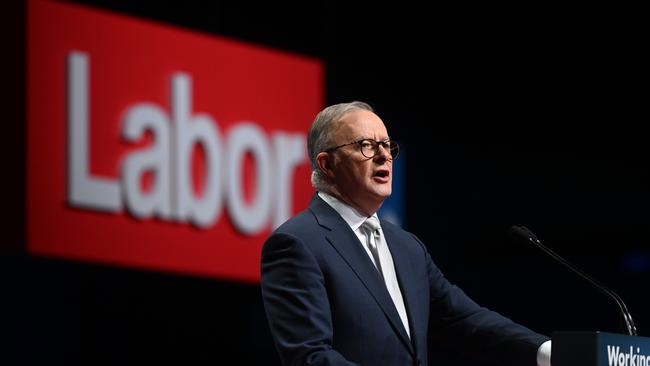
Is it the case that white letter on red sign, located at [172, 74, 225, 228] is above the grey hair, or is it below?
below

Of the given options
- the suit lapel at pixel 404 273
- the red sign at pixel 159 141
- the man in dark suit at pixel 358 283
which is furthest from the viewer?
the red sign at pixel 159 141

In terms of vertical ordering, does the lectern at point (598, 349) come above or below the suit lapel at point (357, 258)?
below

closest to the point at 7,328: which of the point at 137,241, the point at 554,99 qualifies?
the point at 137,241

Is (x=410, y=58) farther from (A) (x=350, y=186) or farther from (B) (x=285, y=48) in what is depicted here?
(A) (x=350, y=186)

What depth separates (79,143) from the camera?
5066 mm

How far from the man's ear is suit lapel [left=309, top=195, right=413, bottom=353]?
74 millimetres

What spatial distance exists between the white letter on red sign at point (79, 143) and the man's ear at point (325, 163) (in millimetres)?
2779

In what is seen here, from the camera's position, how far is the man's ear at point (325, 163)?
246 centimetres

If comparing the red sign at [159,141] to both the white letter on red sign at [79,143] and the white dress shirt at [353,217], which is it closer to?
the white letter on red sign at [79,143]

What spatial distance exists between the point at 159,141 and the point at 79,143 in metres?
0.42

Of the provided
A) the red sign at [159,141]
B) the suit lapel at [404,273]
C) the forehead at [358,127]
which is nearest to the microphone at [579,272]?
the suit lapel at [404,273]

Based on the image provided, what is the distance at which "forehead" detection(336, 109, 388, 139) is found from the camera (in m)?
2.44

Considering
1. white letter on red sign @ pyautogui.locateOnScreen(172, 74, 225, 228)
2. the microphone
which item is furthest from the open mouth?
white letter on red sign @ pyautogui.locateOnScreen(172, 74, 225, 228)

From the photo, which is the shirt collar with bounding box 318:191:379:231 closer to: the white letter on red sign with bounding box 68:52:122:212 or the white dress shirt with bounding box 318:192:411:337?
the white dress shirt with bounding box 318:192:411:337
